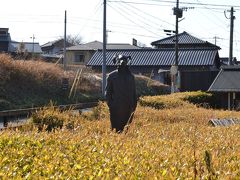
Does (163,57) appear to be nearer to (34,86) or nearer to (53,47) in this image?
(34,86)

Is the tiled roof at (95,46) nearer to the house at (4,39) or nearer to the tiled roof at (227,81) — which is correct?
the house at (4,39)

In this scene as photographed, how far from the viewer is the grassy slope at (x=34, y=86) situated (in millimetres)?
28719

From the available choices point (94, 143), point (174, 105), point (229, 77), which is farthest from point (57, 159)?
point (229, 77)

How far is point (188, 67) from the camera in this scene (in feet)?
164

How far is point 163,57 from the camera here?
5181 cm

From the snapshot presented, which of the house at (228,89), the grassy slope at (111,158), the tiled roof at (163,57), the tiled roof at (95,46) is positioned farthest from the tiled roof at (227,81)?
the tiled roof at (95,46)

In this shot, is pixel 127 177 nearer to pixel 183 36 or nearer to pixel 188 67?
pixel 188 67

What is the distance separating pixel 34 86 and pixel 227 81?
12.1m

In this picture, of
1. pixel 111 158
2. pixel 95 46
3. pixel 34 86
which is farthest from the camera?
pixel 95 46

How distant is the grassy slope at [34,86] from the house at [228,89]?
9270 mm

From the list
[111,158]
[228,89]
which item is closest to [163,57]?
[228,89]

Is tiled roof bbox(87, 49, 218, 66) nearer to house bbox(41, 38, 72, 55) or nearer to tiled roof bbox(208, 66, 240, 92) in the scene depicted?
tiled roof bbox(208, 66, 240, 92)

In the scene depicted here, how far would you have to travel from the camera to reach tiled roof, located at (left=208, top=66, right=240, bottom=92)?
27520 mm

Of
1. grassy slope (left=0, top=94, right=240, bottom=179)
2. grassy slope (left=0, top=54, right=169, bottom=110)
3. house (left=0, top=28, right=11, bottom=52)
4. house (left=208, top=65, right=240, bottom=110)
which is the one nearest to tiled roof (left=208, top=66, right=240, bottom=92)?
house (left=208, top=65, right=240, bottom=110)
